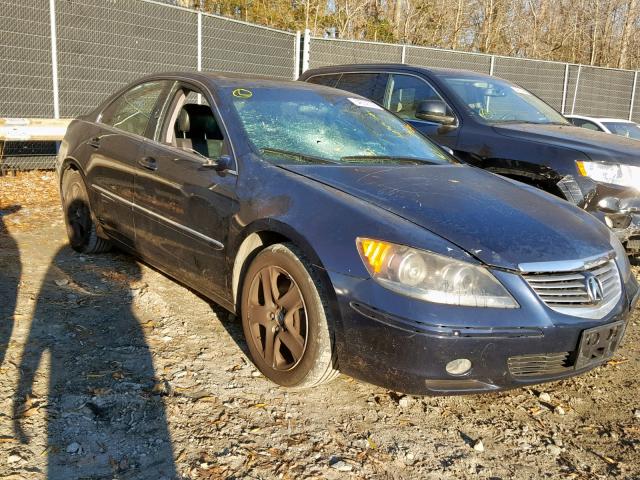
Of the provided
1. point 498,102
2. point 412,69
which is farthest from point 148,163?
point 498,102

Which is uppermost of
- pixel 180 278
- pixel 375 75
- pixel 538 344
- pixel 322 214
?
pixel 375 75

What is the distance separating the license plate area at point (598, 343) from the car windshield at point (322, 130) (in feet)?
4.94

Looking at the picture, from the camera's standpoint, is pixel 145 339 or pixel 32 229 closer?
pixel 145 339

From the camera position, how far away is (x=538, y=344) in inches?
104

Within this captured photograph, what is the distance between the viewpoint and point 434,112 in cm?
550

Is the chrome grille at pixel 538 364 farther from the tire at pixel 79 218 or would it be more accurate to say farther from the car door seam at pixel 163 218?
the tire at pixel 79 218

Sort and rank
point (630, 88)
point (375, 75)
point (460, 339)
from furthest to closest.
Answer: point (630, 88) → point (375, 75) → point (460, 339)

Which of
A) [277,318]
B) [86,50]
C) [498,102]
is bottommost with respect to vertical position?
[277,318]

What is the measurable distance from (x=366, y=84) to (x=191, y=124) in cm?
277

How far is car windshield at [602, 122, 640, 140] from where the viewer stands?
35.3 feet

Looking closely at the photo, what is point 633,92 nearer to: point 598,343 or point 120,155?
point 120,155

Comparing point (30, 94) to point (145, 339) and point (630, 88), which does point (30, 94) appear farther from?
point (630, 88)

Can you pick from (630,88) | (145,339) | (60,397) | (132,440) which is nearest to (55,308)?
(145,339)

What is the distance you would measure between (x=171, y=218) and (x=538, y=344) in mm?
2228
